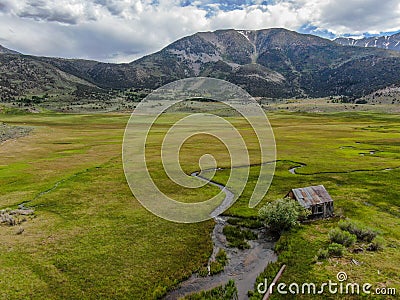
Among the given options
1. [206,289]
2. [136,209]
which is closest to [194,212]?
[136,209]

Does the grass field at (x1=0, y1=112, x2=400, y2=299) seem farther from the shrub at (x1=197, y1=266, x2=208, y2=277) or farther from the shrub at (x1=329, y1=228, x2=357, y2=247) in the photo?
the shrub at (x1=329, y1=228, x2=357, y2=247)

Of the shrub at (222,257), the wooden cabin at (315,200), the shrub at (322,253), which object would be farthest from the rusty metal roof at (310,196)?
the shrub at (222,257)

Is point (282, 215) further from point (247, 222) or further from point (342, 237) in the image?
point (342, 237)

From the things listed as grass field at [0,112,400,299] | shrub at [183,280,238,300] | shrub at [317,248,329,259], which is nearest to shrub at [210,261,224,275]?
grass field at [0,112,400,299]

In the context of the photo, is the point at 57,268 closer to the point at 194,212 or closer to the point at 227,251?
the point at 227,251

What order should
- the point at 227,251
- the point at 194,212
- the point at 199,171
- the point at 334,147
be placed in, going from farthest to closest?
the point at 334,147
the point at 199,171
the point at 194,212
the point at 227,251
